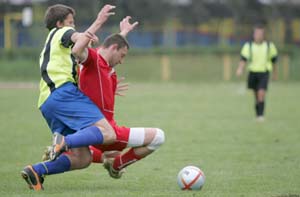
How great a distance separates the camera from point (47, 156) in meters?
7.99

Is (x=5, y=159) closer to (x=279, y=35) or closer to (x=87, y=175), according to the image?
(x=87, y=175)

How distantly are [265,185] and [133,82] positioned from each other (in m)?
26.3

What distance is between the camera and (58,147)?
296 inches

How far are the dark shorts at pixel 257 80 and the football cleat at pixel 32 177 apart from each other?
10.4 m

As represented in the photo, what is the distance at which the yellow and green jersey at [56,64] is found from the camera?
7691mm

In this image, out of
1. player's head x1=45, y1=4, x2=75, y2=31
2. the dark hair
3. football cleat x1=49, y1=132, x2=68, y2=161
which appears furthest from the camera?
player's head x1=45, y1=4, x2=75, y2=31

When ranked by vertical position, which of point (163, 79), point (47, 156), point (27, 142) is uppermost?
point (47, 156)

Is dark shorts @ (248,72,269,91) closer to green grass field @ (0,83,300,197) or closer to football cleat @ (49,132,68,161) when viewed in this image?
green grass field @ (0,83,300,197)

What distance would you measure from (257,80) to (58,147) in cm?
1077

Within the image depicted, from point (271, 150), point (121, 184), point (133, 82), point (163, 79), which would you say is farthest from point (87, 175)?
point (163, 79)

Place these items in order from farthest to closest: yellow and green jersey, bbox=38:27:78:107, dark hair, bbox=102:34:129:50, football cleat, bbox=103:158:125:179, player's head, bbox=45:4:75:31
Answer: football cleat, bbox=103:158:125:179
player's head, bbox=45:4:75:31
dark hair, bbox=102:34:129:50
yellow and green jersey, bbox=38:27:78:107

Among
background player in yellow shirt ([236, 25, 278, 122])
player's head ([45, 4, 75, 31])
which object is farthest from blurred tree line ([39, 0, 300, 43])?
player's head ([45, 4, 75, 31])

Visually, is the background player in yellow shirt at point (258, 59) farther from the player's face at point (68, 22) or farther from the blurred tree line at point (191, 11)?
the blurred tree line at point (191, 11)

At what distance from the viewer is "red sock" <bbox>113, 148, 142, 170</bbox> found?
802cm
